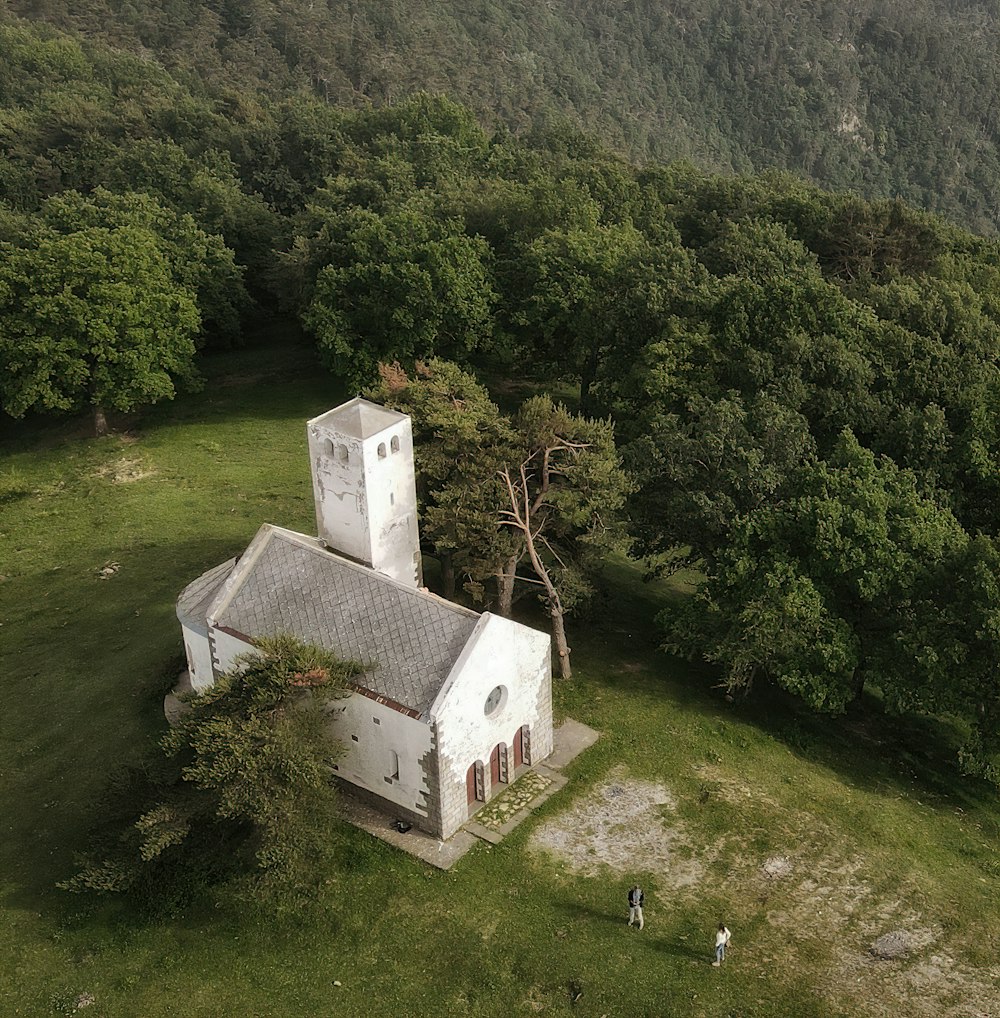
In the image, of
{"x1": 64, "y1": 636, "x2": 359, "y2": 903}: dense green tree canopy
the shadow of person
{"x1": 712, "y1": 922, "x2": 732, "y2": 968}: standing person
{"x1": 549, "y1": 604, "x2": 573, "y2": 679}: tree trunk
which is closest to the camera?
{"x1": 712, "y1": 922, "x2": 732, "y2": 968}: standing person

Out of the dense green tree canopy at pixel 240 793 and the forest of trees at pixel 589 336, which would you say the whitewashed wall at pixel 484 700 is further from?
the forest of trees at pixel 589 336

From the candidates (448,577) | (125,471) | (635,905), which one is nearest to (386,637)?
(635,905)

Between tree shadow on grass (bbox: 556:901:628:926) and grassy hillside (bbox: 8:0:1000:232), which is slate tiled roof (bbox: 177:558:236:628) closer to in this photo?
tree shadow on grass (bbox: 556:901:628:926)

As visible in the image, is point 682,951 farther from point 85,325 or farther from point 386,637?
point 85,325

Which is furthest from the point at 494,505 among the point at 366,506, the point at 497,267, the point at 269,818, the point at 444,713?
the point at 497,267

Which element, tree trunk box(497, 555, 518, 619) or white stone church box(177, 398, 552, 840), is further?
tree trunk box(497, 555, 518, 619)

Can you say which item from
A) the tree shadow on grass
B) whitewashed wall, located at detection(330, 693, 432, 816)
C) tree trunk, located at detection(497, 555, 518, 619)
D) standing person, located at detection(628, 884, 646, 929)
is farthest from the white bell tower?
standing person, located at detection(628, 884, 646, 929)

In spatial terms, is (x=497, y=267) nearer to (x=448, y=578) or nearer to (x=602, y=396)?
(x=602, y=396)
